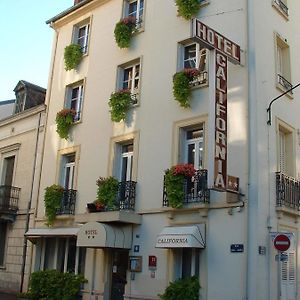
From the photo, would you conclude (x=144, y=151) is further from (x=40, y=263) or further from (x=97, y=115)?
(x=40, y=263)

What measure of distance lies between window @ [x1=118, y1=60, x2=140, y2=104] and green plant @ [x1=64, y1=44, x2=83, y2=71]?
2624 millimetres

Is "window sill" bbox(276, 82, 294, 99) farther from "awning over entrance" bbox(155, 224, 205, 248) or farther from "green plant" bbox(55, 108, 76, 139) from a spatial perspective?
"green plant" bbox(55, 108, 76, 139)

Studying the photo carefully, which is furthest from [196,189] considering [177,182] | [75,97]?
[75,97]

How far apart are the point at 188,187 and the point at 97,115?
18.5 ft

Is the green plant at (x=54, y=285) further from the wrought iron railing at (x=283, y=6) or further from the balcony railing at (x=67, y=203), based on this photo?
the wrought iron railing at (x=283, y=6)

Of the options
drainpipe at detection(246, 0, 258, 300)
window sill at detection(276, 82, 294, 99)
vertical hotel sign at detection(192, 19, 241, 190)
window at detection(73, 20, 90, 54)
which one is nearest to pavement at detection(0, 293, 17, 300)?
drainpipe at detection(246, 0, 258, 300)

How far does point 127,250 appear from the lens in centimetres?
1630

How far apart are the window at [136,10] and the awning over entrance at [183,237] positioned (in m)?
8.19

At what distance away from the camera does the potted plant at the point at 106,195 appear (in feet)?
54.4

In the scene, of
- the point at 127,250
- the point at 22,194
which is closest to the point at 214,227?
the point at 127,250

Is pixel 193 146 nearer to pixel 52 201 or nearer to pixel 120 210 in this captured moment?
pixel 120 210

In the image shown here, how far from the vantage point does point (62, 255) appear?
61.8 feet

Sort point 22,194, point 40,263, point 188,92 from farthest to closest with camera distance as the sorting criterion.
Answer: point 22,194
point 40,263
point 188,92

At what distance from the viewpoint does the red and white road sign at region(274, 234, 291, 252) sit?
1208cm
